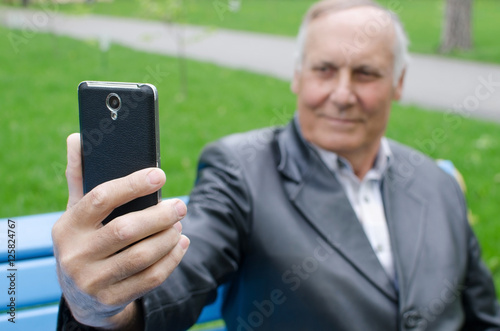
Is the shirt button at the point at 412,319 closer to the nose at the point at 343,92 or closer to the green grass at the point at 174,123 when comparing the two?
the nose at the point at 343,92

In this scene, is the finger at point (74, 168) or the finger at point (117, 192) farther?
the finger at point (74, 168)

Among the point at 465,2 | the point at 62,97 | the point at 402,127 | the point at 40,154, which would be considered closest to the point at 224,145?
the point at 40,154

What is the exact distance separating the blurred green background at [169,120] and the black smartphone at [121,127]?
122 inches

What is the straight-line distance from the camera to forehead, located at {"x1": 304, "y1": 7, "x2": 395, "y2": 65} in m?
2.26

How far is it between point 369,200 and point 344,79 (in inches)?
19.5

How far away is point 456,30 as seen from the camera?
12625 mm

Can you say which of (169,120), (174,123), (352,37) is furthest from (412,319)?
(169,120)

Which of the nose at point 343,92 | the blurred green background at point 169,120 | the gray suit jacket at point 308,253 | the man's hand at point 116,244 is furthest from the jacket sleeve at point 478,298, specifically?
the man's hand at point 116,244

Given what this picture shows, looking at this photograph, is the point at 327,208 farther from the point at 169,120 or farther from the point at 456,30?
the point at 456,30

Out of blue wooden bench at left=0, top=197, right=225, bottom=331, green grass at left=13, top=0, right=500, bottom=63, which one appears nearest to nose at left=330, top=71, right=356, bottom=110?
blue wooden bench at left=0, top=197, right=225, bottom=331

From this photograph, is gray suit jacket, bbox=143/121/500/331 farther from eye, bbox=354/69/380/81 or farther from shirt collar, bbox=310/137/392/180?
eye, bbox=354/69/380/81

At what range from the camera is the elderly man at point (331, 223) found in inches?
72.7

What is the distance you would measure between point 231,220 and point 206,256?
0.21 metres

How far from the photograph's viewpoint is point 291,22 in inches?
693
